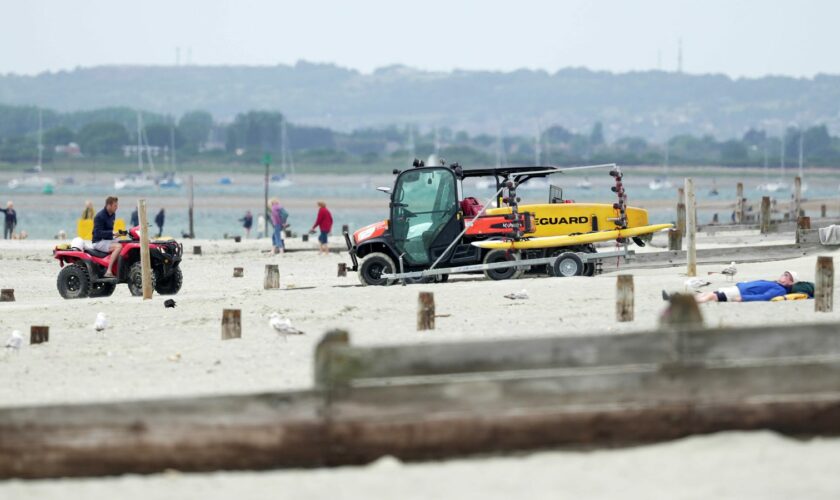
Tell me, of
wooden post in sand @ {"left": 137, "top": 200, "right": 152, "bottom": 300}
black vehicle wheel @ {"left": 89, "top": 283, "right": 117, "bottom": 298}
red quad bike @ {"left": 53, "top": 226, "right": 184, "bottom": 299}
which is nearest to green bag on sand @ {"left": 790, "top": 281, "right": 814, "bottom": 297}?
wooden post in sand @ {"left": 137, "top": 200, "right": 152, "bottom": 300}

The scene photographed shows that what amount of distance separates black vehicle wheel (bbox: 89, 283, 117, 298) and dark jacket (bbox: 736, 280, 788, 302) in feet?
33.8

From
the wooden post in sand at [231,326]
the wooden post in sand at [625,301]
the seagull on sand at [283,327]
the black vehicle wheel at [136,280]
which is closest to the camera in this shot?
the seagull on sand at [283,327]

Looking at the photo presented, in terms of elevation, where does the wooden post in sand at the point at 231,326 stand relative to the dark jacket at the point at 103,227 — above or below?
below

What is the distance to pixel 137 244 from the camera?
23047 millimetres

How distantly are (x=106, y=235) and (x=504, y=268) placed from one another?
6076 millimetres

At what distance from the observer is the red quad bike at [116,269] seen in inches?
901

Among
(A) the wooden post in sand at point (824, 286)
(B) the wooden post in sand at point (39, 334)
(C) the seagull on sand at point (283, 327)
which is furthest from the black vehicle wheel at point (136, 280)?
(A) the wooden post in sand at point (824, 286)

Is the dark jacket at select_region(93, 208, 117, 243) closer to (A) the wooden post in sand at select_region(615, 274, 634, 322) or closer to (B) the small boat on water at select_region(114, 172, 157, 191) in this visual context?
(A) the wooden post in sand at select_region(615, 274, 634, 322)

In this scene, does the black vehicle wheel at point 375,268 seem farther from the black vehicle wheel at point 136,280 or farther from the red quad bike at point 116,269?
the black vehicle wheel at point 136,280

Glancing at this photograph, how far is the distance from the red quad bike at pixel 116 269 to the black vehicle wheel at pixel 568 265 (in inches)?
225

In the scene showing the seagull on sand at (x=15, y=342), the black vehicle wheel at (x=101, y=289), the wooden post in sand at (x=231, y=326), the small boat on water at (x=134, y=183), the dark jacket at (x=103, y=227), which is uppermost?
the dark jacket at (x=103, y=227)

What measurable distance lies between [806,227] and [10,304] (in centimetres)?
1376

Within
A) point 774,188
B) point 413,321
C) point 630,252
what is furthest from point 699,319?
point 774,188

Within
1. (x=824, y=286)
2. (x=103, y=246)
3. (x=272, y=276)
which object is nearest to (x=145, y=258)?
(x=103, y=246)
